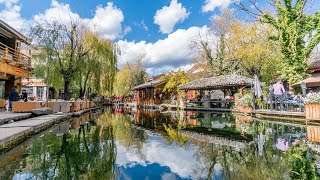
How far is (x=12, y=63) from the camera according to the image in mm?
18188

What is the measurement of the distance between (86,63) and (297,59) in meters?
A: 17.1

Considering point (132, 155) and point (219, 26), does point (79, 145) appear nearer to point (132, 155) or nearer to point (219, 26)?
point (132, 155)

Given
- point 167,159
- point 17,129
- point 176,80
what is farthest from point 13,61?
point 176,80

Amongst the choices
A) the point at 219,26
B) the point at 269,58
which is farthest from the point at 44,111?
the point at 219,26

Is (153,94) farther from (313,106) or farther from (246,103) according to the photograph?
(313,106)

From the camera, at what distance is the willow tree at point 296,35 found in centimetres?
1600

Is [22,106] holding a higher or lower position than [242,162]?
higher

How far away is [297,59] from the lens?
1623 centimetres

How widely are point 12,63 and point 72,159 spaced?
15391mm

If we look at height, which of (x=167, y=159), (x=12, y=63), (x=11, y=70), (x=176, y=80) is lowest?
(x=167, y=159)

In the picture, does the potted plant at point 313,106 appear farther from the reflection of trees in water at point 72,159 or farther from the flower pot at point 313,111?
the reflection of trees in water at point 72,159

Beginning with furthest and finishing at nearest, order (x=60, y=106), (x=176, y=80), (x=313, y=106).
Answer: (x=176, y=80), (x=60, y=106), (x=313, y=106)

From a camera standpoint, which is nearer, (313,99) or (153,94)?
(313,99)

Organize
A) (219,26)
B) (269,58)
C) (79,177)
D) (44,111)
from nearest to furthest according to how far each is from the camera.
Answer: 1. (79,177)
2. (44,111)
3. (269,58)
4. (219,26)
